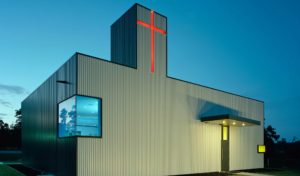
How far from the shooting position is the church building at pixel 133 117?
12.1 meters

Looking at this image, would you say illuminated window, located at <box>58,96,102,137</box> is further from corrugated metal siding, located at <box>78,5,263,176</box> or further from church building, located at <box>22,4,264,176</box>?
corrugated metal siding, located at <box>78,5,263,176</box>

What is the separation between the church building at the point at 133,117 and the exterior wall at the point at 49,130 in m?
0.04

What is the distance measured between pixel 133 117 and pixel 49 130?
530 centimetres

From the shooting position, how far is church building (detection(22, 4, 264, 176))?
12070mm

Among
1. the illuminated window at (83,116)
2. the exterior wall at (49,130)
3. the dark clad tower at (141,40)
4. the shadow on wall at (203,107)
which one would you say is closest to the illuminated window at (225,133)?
the shadow on wall at (203,107)

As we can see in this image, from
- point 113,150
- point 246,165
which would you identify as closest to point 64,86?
point 113,150

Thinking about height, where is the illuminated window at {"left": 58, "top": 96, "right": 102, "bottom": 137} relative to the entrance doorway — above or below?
above

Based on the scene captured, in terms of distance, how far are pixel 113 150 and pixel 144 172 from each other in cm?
216

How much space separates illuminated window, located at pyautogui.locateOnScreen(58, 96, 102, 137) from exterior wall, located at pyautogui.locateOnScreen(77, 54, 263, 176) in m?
0.27

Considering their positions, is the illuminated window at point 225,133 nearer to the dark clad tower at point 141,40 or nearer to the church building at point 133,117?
the church building at point 133,117

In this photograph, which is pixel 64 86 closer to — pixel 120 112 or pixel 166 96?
pixel 120 112

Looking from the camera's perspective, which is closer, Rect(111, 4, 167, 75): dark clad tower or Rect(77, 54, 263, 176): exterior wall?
Rect(77, 54, 263, 176): exterior wall

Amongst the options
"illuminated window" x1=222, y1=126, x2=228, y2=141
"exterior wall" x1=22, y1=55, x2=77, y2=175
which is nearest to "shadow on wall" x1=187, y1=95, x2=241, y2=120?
"illuminated window" x1=222, y1=126, x2=228, y2=141

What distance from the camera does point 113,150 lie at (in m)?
12.6
